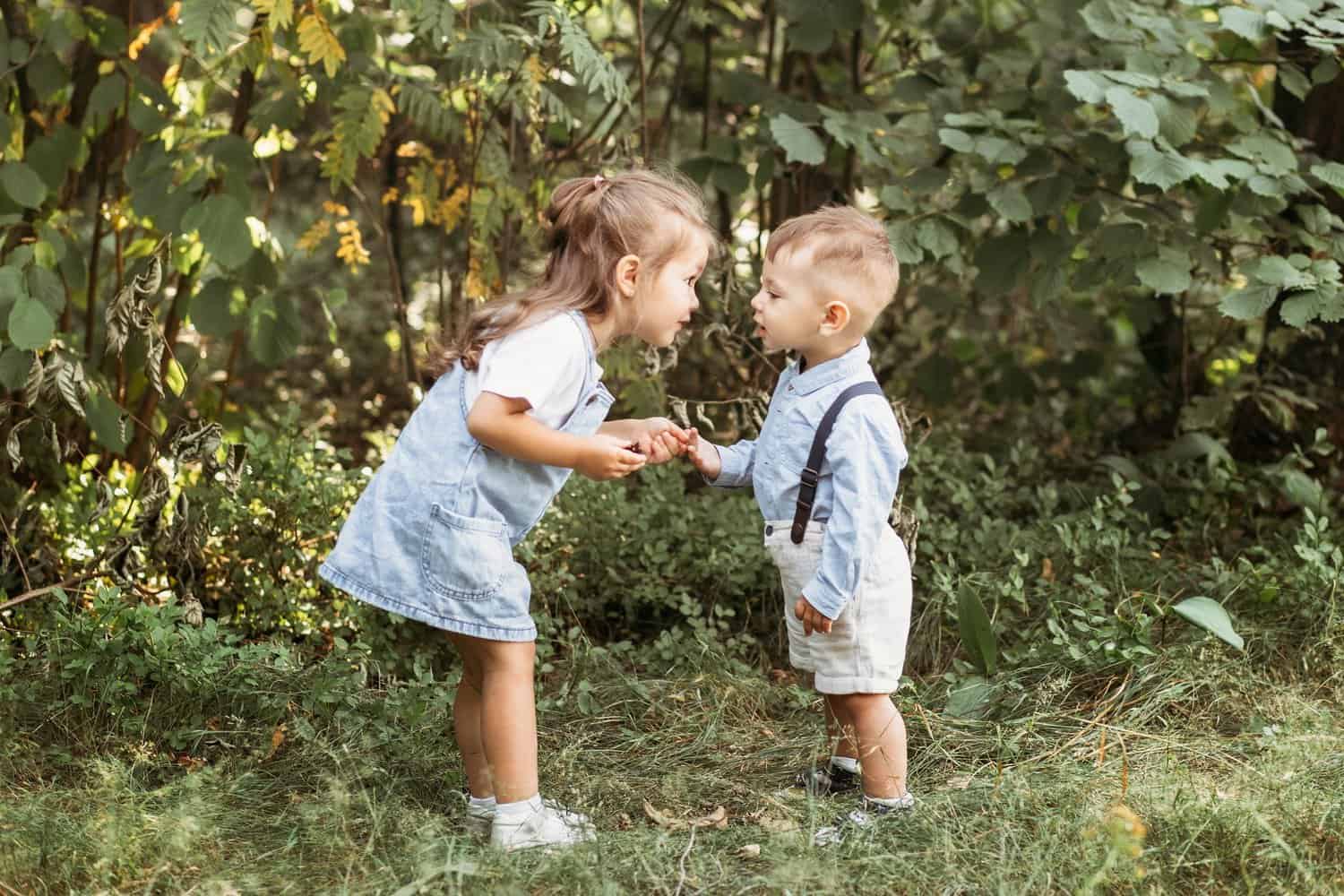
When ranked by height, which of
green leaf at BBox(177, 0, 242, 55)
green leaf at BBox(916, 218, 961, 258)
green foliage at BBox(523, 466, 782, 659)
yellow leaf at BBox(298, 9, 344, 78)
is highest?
green leaf at BBox(177, 0, 242, 55)

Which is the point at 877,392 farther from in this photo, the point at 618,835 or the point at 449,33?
the point at 449,33

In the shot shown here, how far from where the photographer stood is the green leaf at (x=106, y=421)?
3.52 meters

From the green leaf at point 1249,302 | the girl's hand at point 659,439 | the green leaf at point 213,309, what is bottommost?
the green leaf at point 213,309

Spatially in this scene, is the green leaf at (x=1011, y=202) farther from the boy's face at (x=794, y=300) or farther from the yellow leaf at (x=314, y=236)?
the yellow leaf at (x=314, y=236)

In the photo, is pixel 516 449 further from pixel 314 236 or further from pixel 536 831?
pixel 314 236

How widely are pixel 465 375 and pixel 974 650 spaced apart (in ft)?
4.80

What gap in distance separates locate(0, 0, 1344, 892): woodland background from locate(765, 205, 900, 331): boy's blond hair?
578 mm

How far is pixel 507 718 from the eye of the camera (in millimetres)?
2559

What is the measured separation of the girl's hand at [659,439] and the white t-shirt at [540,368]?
6.1 inches

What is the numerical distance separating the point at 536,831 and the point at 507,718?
8.7 inches

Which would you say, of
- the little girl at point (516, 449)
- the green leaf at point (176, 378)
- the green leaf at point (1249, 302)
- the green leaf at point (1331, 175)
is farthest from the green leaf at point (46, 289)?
the green leaf at point (1331, 175)

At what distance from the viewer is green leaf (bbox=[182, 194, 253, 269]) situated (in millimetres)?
3508

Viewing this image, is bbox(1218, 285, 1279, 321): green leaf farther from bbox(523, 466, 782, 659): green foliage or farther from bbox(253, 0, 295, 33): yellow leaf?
bbox(253, 0, 295, 33): yellow leaf

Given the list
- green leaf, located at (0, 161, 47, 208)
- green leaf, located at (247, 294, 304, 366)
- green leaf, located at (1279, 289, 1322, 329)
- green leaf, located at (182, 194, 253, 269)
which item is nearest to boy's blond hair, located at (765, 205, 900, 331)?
green leaf, located at (1279, 289, 1322, 329)
